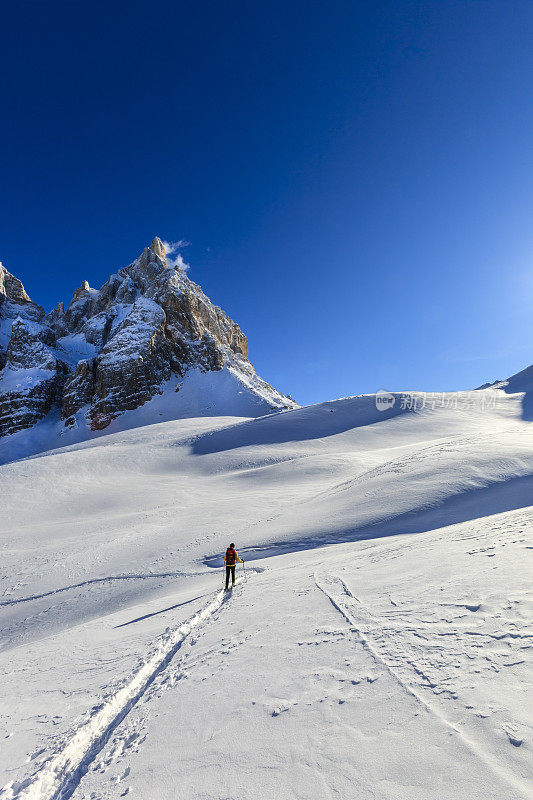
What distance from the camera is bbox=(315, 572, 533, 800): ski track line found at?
2106 mm

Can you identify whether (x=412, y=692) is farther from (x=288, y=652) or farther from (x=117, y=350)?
(x=117, y=350)

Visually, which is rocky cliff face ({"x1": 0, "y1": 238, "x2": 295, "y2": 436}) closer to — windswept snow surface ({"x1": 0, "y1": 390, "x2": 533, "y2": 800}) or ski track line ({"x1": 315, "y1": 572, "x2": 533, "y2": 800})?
windswept snow surface ({"x1": 0, "y1": 390, "x2": 533, "y2": 800})

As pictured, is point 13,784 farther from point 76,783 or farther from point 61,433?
point 61,433

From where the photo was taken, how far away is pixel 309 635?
4863 millimetres

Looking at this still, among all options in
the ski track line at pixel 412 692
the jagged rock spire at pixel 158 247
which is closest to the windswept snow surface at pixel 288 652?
the ski track line at pixel 412 692

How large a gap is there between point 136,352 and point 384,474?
72100 millimetres

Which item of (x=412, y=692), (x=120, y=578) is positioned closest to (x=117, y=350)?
(x=120, y=578)

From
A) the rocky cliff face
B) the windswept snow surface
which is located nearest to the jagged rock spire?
the rocky cliff face

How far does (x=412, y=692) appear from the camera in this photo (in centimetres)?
311

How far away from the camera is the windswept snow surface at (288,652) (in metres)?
2.59

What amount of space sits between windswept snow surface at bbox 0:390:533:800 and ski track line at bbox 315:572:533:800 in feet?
0.05

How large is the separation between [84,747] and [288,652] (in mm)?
2454

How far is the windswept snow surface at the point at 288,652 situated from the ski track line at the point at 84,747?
2 cm

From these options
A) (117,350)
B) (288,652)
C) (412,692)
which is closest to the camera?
(412,692)
